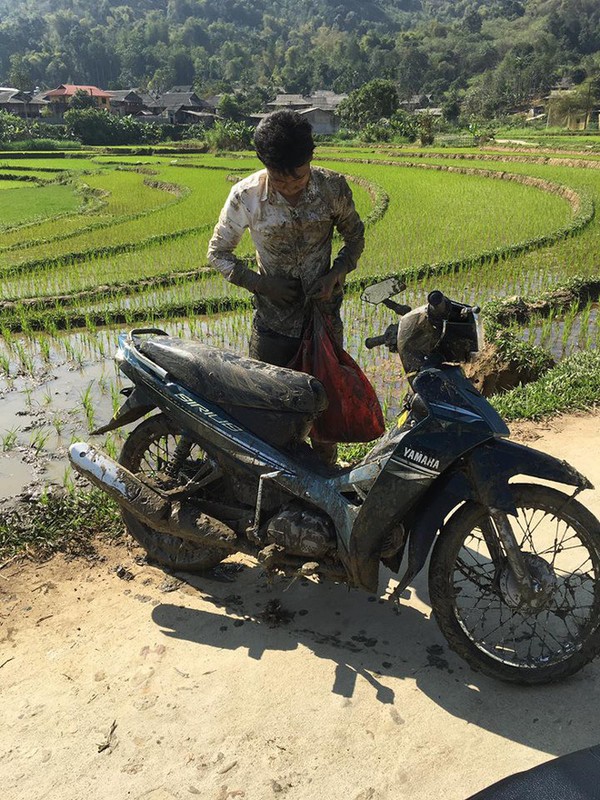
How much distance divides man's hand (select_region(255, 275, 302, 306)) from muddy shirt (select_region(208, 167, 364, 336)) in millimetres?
29

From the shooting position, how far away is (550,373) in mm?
4848

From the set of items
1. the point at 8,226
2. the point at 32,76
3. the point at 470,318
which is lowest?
the point at 8,226

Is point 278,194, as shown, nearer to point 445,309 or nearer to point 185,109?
point 445,309

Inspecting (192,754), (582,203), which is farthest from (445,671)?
(582,203)

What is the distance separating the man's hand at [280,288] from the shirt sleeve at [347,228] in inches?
7.5

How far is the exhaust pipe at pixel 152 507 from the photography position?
2.60m

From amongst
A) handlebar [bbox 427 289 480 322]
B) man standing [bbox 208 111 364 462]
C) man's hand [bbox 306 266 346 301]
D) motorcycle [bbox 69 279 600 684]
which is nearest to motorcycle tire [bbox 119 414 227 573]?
motorcycle [bbox 69 279 600 684]

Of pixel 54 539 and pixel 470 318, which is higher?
pixel 470 318

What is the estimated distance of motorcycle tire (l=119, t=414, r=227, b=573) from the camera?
111 inches

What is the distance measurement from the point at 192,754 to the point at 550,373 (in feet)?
12.4

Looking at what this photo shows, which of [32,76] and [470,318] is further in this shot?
[32,76]

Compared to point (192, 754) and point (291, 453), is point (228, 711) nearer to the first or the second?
point (192, 754)

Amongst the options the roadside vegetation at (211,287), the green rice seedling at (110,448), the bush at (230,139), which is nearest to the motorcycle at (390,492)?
the roadside vegetation at (211,287)

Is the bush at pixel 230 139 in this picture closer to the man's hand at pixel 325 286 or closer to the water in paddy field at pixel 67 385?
the water in paddy field at pixel 67 385
